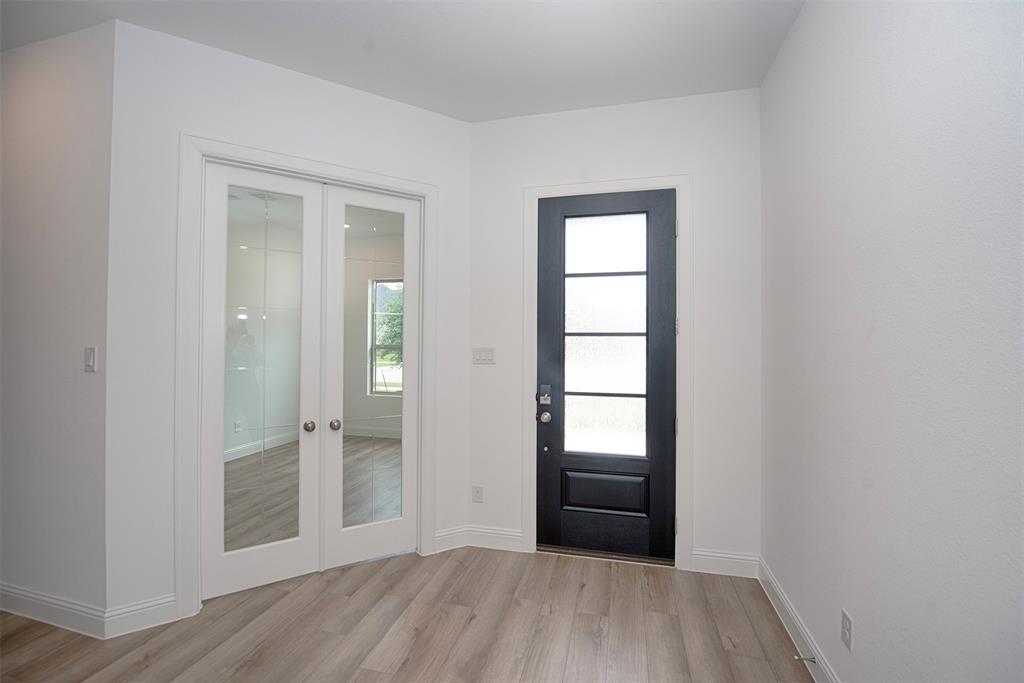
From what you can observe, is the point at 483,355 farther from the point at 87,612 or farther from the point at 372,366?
the point at 87,612

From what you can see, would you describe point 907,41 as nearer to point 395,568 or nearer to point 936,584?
point 936,584

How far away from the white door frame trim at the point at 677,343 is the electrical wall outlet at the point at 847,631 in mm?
1158

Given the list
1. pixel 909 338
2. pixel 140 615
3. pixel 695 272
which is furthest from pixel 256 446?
pixel 909 338

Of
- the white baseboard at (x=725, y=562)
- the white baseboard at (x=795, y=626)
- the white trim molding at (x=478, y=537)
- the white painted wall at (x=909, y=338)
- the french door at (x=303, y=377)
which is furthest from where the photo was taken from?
the white trim molding at (x=478, y=537)

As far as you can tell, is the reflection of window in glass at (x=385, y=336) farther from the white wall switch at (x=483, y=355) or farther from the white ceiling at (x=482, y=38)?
the white ceiling at (x=482, y=38)

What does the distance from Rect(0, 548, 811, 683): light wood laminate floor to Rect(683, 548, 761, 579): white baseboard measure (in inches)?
3.2

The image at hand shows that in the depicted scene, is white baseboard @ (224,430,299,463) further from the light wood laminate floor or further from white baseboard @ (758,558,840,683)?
white baseboard @ (758,558,840,683)

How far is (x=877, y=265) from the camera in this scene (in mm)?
1479

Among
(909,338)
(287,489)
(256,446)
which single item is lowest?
(287,489)

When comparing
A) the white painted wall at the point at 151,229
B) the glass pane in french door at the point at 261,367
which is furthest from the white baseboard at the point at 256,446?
the white painted wall at the point at 151,229

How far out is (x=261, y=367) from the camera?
8.71 feet

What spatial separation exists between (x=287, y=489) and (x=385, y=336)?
40.9 inches

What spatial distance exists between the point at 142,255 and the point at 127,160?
447mm

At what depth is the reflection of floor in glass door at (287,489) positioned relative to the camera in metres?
2.58
